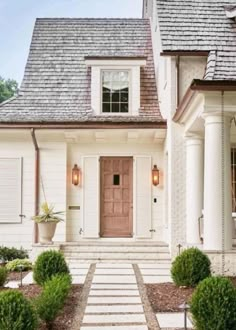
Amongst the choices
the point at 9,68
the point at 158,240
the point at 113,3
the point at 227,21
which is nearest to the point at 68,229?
the point at 158,240

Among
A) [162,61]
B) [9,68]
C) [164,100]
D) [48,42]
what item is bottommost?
[164,100]

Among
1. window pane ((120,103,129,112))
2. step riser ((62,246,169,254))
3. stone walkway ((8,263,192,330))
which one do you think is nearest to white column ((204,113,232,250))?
stone walkway ((8,263,192,330))

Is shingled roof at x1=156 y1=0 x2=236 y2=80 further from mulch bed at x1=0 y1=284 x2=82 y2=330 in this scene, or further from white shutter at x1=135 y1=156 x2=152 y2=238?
mulch bed at x1=0 y1=284 x2=82 y2=330

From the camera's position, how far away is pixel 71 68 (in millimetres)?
14000

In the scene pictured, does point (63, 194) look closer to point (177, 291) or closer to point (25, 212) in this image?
point (25, 212)

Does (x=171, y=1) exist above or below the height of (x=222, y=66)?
above

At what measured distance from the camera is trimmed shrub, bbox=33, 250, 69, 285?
7.80 meters

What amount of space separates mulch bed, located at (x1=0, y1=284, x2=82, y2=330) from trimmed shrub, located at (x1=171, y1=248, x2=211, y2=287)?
1.57 meters

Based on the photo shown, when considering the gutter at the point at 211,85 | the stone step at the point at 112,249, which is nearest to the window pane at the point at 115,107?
the stone step at the point at 112,249

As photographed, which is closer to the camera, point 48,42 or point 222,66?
point 222,66

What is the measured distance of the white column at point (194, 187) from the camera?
35.2 ft

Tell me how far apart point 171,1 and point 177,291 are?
7.53m

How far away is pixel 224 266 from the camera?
8648 mm

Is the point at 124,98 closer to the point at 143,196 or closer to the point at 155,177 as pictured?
the point at 155,177
